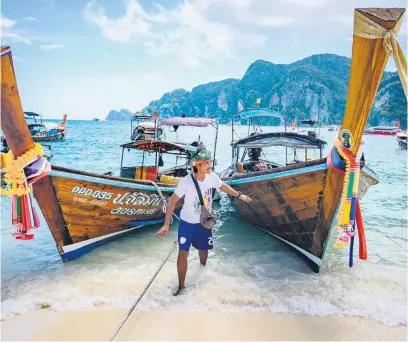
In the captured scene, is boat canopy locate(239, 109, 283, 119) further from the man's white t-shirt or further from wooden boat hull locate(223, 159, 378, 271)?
the man's white t-shirt

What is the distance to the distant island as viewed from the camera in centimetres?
10725

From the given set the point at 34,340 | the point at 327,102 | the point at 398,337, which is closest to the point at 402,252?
the point at 398,337

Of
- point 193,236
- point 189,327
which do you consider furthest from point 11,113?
point 189,327

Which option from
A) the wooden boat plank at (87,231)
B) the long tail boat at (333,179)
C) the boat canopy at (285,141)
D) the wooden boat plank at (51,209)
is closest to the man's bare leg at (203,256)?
the long tail boat at (333,179)

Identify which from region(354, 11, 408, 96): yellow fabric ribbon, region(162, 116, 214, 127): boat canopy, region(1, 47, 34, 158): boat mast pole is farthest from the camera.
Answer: region(162, 116, 214, 127): boat canopy

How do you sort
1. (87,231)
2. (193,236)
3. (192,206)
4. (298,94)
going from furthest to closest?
(298,94), (87,231), (193,236), (192,206)

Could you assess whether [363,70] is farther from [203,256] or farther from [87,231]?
[87,231]

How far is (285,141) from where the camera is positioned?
666 centimetres

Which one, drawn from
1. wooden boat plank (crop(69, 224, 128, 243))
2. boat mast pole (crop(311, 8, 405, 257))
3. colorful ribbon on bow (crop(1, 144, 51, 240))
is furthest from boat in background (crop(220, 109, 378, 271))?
colorful ribbon on bow (crop(1, 144, 51, 240))

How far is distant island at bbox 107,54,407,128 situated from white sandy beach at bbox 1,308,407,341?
113 m

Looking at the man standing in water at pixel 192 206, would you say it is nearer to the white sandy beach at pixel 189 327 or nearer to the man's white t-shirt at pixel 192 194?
the man's white t-shirt at pixel 192 194

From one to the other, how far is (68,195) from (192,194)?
7.35 ft

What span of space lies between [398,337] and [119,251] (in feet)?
15.2

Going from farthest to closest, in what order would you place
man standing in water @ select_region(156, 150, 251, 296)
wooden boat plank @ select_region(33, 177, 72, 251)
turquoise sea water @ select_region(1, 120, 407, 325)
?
wooden boat plank @ select_region(33, 177, 72, 251) → turquoise sea water @ select_region(1, 120, 407, 325) → man standing in water @ select_region(156, 150, 251, 296)
